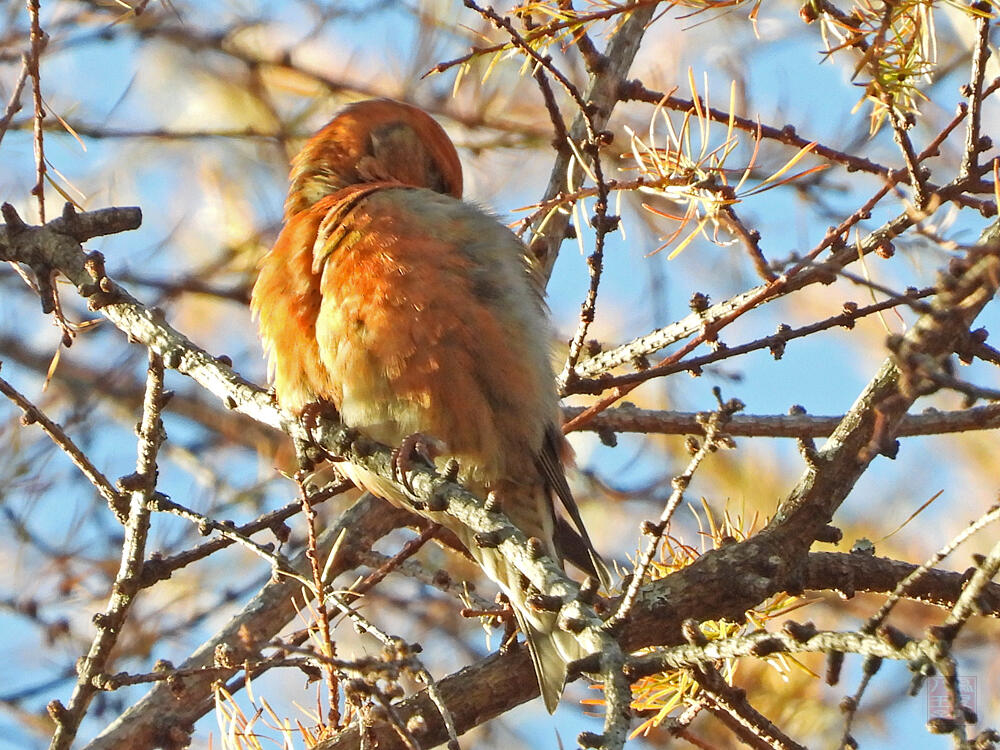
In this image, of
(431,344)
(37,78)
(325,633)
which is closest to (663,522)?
(325,633)

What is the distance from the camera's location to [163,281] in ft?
16.3

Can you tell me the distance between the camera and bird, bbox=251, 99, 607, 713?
10.6ft

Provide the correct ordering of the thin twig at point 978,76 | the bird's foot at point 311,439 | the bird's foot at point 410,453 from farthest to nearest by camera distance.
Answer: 1. the bird's foot at point 311,439
2. the bird's foot at point 410,453
3. the thin twig at point 978,76

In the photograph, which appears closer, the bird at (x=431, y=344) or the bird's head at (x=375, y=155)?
the bird at (x=431, y=344)

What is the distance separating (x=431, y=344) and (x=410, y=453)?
0.39 metres

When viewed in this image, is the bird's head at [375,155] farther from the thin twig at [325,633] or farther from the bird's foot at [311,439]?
the thin twig at [325,633]

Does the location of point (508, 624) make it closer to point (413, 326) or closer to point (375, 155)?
point (413, 326)

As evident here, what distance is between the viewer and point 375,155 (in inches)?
158

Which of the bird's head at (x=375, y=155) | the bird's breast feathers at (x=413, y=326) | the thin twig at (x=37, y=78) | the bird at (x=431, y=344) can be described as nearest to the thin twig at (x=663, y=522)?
the bird at (x=431, y=344)

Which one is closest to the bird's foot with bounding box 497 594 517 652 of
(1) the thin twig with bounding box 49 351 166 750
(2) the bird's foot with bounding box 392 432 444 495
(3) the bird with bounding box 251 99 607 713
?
(3) the bird with bounding box 251 99 607 713

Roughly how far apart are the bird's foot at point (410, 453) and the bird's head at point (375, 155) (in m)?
1.02

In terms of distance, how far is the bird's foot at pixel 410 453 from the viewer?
270cm

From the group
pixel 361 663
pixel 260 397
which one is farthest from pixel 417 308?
pixel 361 663

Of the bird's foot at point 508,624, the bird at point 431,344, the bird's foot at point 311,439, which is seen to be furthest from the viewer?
the bird at point 431,344
